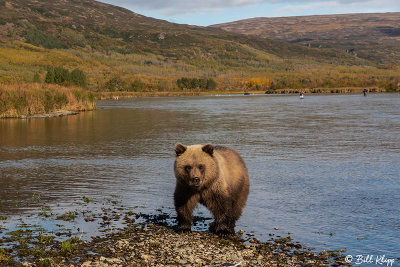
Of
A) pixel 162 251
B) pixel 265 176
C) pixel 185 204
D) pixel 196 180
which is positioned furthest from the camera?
pixel 265 176

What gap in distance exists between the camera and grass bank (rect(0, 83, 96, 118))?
3709 centimetres

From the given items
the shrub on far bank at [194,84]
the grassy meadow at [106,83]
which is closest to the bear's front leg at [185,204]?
the grassy meadow at [106,83]

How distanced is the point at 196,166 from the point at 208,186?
0.47 meters

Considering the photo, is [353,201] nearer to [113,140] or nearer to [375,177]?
[375,177]

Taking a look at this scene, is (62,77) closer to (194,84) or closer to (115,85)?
(115,85)

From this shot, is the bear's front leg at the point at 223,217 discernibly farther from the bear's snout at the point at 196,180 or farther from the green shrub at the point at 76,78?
the green shrub at the point at 76,78

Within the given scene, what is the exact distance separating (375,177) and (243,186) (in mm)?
6217

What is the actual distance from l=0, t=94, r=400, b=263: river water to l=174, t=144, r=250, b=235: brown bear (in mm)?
735

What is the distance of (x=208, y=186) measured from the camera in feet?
26.4

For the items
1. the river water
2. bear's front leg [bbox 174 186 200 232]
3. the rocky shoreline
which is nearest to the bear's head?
bear's front leg [bbox 174 186 200 232]

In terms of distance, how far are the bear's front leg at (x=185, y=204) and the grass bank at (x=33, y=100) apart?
31305mm

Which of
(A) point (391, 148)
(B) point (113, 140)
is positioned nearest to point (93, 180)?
(B) point (113, 140)
